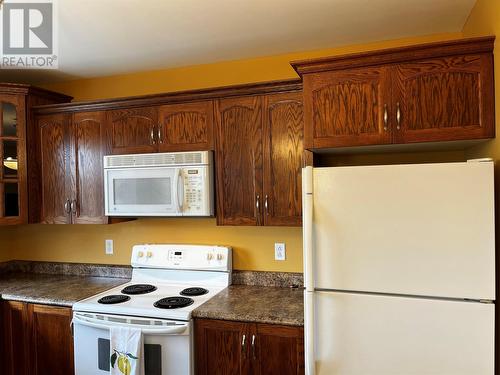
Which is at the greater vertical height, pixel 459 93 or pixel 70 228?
pixel 459 93

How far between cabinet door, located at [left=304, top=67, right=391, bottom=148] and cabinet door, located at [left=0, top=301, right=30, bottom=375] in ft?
7.48

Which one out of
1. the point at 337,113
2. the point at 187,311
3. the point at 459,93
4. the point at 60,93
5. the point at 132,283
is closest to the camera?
the point at 459,93

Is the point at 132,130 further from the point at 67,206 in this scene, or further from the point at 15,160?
the point at 15,160

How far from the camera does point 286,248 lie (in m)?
2.60

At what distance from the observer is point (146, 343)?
84.0 inches

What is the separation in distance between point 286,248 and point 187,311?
2.76 ft

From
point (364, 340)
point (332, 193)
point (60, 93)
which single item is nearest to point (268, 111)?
point (332, 193)

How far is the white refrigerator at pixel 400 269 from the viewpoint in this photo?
1.50 m

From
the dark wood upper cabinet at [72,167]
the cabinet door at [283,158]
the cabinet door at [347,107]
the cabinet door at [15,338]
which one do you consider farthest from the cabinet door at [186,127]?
the cabinet door at [15,338]

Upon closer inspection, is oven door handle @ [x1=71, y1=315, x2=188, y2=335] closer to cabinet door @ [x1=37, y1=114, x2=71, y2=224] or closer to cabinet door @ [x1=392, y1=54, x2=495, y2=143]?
cabinet door @ [x1=37, y1=114, x2=71, y2=224]

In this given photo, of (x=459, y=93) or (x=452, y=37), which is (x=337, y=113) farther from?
(x=452, y=37)

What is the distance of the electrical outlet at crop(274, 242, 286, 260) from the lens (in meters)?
2.60

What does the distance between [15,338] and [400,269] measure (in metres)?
2.59

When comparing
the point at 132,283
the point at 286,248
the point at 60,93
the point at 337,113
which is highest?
the point at 60,93
